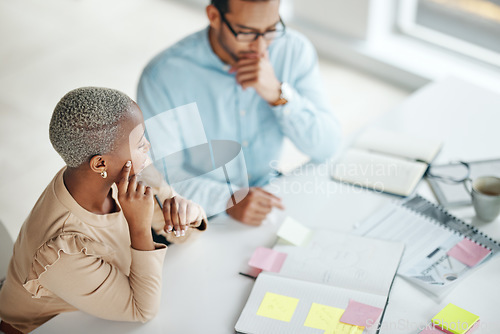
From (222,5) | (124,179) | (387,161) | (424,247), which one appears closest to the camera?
(124,179)

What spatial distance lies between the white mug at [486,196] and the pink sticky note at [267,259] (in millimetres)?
512

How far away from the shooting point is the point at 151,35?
12.8 feet

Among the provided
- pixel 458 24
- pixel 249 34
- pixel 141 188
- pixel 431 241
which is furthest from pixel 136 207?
pixel 458 24

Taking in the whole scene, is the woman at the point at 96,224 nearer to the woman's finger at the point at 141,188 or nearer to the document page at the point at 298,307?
the woman's finger at the point at 141,188

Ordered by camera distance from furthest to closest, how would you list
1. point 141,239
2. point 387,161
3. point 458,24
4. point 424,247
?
point 458,24
point 387,161
point 424,247
point 141,239

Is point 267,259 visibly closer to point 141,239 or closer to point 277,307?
point 277,307

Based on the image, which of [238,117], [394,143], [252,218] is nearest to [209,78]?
[238,117]

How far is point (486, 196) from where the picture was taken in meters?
1.53

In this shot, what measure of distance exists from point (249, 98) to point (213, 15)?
0.28 metres

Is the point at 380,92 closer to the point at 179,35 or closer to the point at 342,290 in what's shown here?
the point at 179,35

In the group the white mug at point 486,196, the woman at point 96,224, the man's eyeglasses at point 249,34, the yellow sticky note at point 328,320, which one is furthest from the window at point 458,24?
the woman at point 96,224

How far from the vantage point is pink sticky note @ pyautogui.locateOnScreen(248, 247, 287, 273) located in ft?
4.89

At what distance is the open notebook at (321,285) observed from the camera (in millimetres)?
1343

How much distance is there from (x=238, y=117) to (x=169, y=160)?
63 cm
